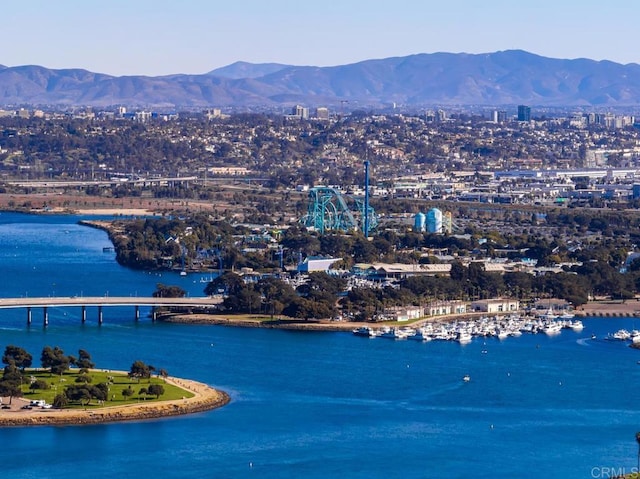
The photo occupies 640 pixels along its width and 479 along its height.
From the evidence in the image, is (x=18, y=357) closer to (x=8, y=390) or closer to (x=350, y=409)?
(x=8, y=390)

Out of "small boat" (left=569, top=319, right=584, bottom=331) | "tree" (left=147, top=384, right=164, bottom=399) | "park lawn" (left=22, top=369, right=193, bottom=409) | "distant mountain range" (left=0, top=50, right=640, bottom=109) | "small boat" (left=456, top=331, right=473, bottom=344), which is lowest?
"small boat" (left=569, top=319, right=584, bottom=331)

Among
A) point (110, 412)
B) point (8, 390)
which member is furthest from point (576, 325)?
point (8, 390)

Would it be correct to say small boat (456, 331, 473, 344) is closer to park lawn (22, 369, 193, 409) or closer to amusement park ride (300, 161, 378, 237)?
park lawn (22, 369, 193, 409)

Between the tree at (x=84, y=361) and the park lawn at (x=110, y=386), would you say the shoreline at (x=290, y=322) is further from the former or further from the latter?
the park lawn at (x=110, y=386)

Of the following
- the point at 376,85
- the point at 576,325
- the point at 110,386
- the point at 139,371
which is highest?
the point at 376,85

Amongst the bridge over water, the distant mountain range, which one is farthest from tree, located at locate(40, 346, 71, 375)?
the distant mountain range

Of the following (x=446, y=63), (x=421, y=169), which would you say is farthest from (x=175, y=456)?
(x=446, y=63)

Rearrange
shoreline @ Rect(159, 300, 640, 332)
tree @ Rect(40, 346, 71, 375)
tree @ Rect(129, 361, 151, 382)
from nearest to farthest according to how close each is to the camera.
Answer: tree @ Rect(129, 361, 151, 382) < tree @ Rect(40, 346, 71, 375) < shoreline @ Rect(159, 300, 640, 332)
